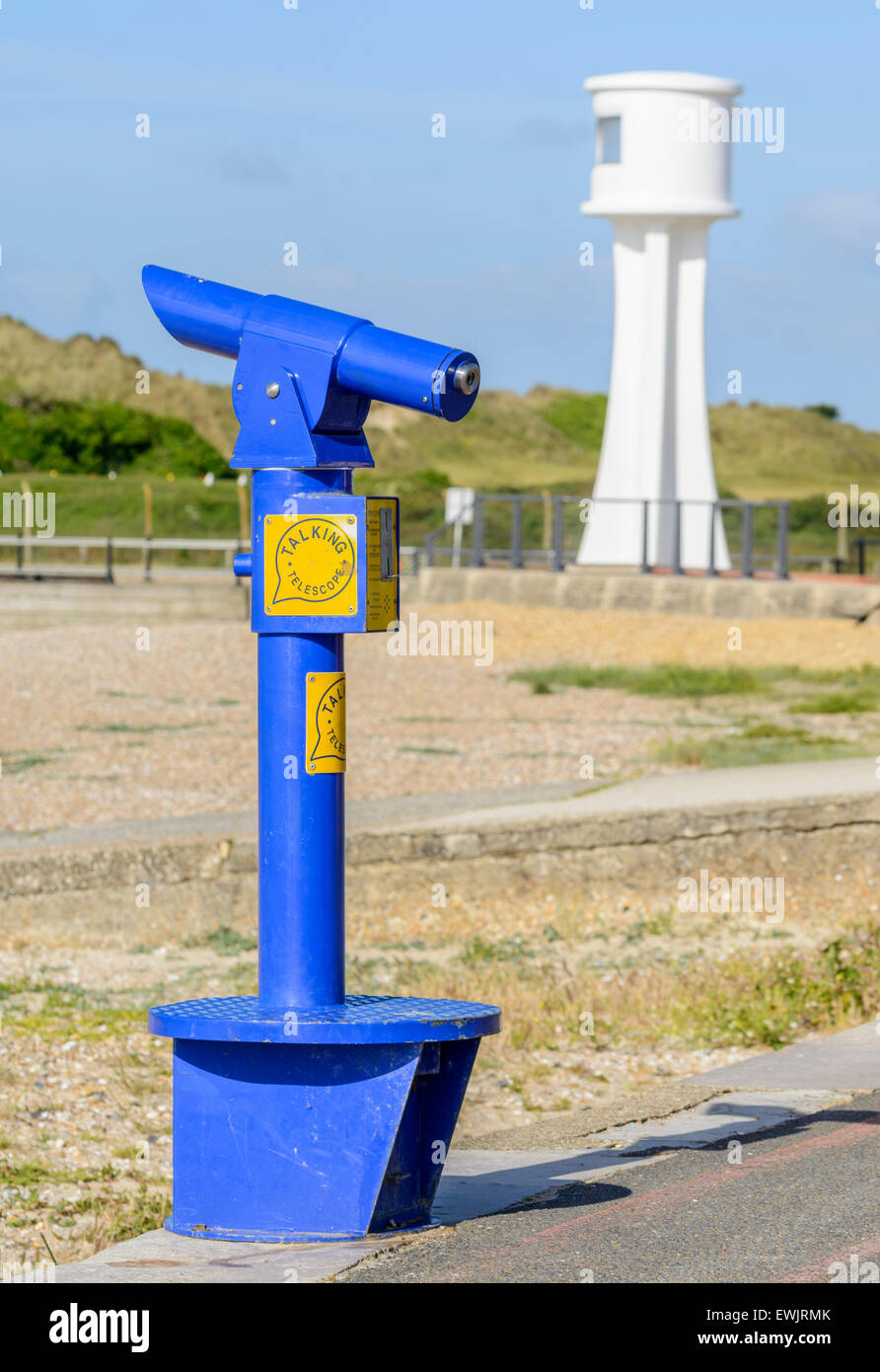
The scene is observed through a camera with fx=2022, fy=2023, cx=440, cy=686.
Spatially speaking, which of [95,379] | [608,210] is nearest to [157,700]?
[608,210]

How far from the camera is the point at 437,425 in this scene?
84812 millimetres

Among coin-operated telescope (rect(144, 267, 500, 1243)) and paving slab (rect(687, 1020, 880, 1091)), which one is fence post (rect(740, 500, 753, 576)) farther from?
coin-operated telescope (rect(144, 267, 500, 1243))

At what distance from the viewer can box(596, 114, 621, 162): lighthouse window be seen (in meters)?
28.4

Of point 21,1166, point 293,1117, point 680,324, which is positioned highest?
point 680,324

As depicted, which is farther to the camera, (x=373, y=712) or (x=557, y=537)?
(x=557, y=537)

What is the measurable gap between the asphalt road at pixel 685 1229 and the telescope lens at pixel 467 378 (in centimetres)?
184

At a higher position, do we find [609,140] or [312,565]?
[609,140]

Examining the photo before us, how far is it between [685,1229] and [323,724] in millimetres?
1368

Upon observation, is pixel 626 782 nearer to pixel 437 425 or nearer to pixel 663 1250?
pixel 663 1250

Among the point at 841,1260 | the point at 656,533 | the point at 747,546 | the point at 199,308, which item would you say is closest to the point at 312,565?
the point at 199,308

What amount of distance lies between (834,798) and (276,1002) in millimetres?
6094

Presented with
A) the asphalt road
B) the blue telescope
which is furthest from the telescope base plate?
the blue telescope

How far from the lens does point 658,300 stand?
28.9 meters

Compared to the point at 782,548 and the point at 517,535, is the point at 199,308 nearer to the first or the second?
the point at 782,548
